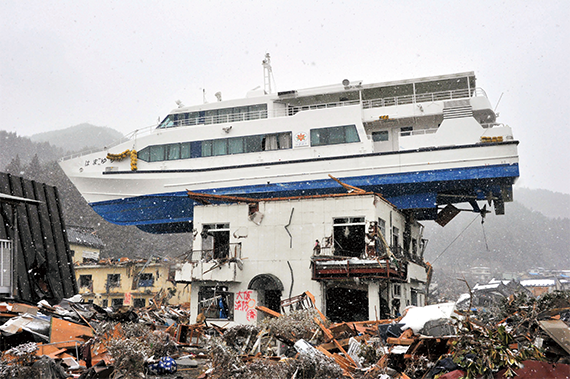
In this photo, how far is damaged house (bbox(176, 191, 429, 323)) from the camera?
16.5 metres

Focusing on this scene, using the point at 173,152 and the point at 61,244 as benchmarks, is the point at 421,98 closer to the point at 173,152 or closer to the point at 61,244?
the point at 173,152

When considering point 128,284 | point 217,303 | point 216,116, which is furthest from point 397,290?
point 128,284

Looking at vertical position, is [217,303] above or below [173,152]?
below

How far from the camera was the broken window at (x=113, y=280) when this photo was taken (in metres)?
31.1

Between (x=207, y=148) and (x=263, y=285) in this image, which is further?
(x=207, y=148)

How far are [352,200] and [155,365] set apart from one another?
1019cm

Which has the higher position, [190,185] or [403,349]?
[190,185]

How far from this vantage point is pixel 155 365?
857cm

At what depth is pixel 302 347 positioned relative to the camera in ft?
26.5

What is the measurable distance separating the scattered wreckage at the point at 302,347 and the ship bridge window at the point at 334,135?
475 inches

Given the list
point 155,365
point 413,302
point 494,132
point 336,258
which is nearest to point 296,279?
point 336,258

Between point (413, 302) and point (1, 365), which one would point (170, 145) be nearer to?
point (413, 302)

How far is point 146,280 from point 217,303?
14814 millimetres

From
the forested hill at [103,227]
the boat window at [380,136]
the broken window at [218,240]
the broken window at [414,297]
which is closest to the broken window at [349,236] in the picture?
the broken window at [414,297]
